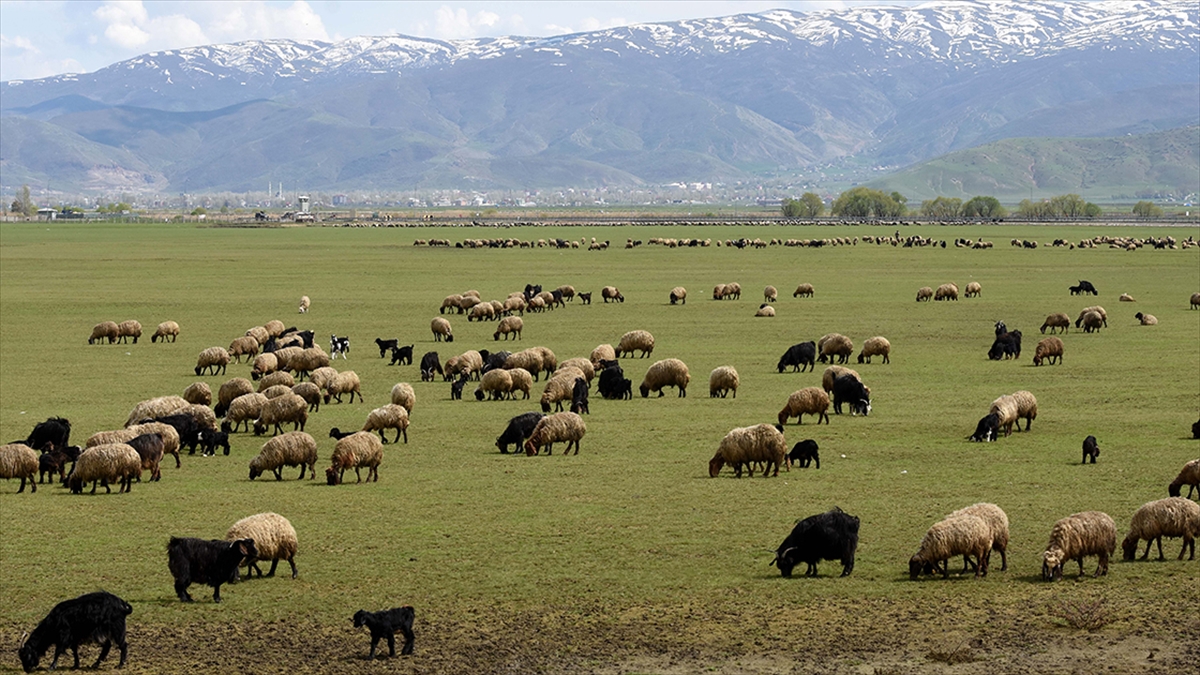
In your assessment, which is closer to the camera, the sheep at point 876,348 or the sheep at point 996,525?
the sheep at point 996,525

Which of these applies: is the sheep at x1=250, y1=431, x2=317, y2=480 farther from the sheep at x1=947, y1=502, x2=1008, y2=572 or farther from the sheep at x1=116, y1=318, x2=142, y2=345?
the sheep at x1=116, y1=318, x2=142, y2=345

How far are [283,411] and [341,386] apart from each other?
4346 mm

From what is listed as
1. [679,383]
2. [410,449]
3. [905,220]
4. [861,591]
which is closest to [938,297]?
[679,383]

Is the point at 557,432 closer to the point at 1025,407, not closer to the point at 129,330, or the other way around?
the point at 1025,407

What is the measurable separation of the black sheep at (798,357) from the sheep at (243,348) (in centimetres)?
1487

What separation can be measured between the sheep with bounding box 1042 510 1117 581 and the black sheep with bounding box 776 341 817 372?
18.4 meters

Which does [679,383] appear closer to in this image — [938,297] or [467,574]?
[467,574]

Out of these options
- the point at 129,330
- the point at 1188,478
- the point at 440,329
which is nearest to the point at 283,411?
the point at 1188,478

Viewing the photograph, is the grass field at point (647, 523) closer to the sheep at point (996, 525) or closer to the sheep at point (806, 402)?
the sheep at point (996, 525)

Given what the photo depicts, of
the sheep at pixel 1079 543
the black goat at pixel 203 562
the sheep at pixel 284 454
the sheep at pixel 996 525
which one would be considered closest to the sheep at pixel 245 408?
the sheep at pixel 284 454

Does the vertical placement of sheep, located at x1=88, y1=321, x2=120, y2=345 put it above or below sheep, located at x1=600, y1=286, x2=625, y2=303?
below

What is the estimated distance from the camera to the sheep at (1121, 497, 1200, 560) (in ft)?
51.3

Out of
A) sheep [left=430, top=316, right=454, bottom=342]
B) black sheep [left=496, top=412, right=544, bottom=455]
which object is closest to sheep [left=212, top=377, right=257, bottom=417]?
black sheep [left=496, top=412, right=544, bottom=455]

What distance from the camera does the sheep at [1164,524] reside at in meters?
15.6
